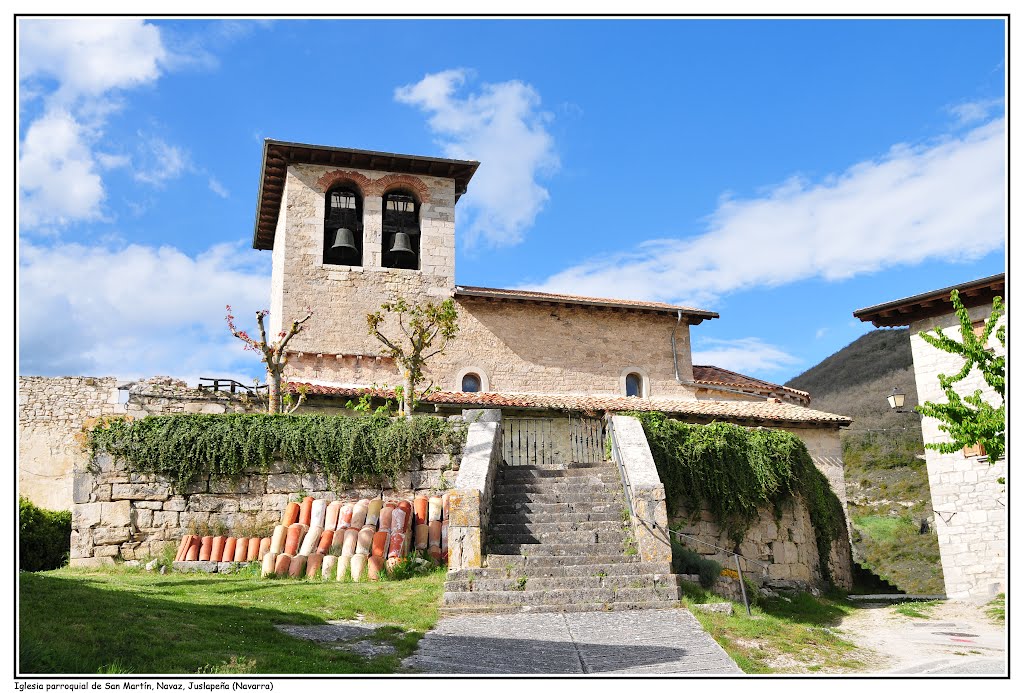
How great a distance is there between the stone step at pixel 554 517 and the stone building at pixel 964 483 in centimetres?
877

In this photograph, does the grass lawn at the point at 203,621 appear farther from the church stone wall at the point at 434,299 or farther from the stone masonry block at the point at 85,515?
the church stone wall at the point at 434,299

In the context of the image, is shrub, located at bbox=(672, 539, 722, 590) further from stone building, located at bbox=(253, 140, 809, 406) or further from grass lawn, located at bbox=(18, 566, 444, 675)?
stone building, located at bbox=(253, 140, 809, 406)

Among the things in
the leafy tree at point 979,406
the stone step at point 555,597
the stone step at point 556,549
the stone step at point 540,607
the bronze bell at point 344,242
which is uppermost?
the bronze bell at point 344,242

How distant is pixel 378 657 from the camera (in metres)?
7.51

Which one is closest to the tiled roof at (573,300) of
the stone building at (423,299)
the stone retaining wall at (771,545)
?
the stone building at (423,299)

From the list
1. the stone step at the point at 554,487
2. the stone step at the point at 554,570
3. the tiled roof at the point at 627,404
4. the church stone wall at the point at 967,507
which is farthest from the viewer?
the tiled roof at the point at 627,404

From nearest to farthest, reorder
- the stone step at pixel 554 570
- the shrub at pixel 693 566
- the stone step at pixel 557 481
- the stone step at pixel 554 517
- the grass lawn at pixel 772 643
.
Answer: the grass lawn at pixel 772 643
the stone step at pixel 554 570
the shrub at pixel 693 566
the stone step at pixel 554 517
the stone step at pixel 557 481

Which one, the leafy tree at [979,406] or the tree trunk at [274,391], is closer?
the leafy tree at [979,406]

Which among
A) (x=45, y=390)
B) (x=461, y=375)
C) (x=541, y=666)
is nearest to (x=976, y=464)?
(x=461, y=375)

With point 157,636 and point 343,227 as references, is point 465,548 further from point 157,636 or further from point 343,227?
point 343,227

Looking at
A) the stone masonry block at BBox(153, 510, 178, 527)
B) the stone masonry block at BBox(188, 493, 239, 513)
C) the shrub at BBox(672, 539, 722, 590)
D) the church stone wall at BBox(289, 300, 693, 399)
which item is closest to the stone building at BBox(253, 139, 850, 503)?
the church stone wall at BBox(289, 300, 693, 399)

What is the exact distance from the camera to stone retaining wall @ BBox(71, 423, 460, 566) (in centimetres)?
1361

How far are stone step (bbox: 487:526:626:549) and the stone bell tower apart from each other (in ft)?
37.9

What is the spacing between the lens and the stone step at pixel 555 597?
32.1 ft
